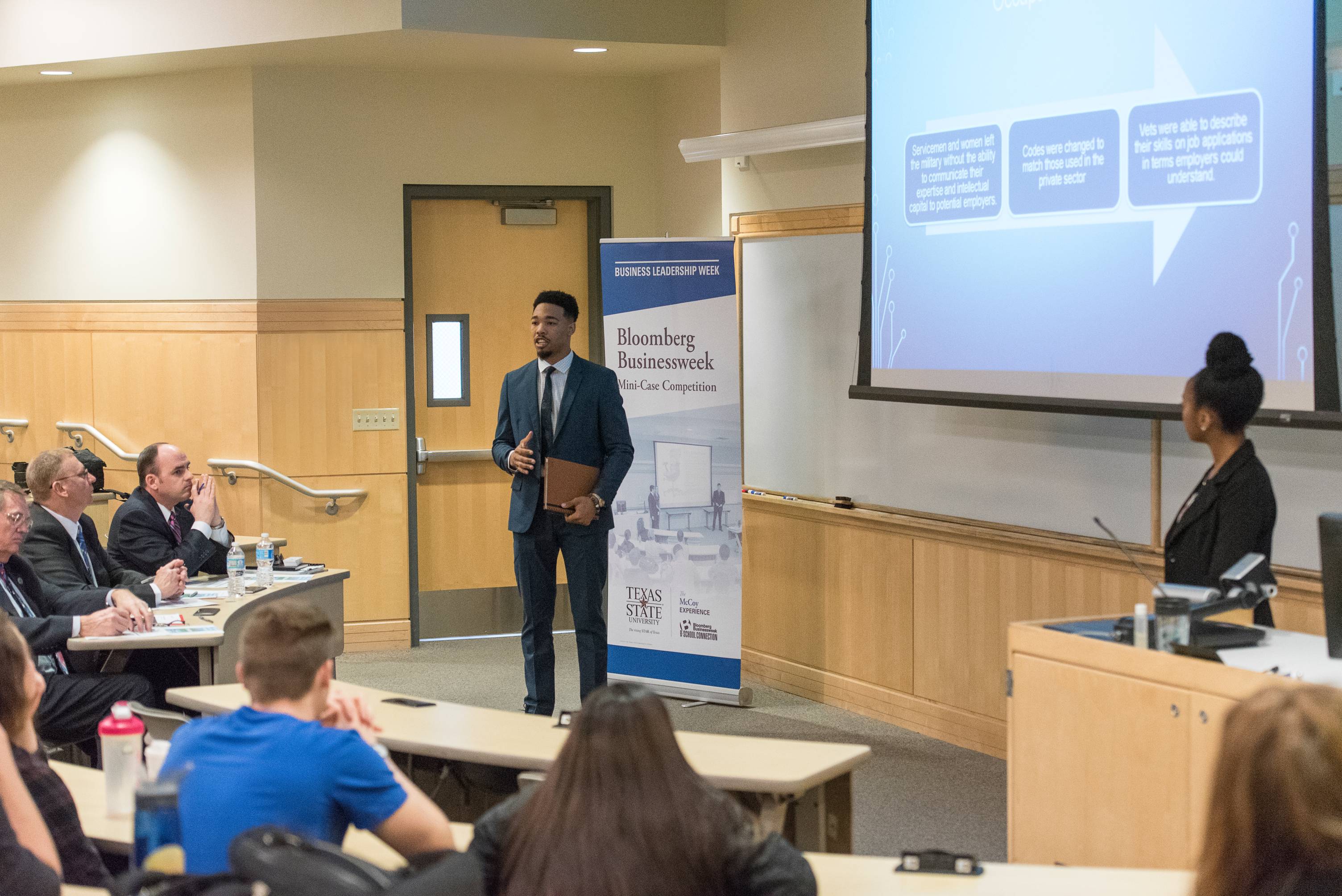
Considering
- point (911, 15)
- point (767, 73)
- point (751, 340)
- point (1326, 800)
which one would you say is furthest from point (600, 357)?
point (1326, 800)

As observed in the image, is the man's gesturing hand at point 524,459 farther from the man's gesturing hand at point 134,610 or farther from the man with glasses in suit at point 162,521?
the man's gesturing hand at point 134,610

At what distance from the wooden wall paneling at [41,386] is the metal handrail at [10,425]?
0.8 inches

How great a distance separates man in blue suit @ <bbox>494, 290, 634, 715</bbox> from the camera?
5.52 meters

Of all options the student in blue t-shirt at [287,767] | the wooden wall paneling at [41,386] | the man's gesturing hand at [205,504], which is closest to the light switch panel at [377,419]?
the wooden wall paneling at [41,386]

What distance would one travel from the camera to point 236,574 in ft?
17.3

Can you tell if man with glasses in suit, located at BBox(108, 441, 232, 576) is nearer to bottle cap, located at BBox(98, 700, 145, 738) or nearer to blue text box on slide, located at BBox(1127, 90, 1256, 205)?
bottle cap, located at BBox(98, 700, 145, 738)

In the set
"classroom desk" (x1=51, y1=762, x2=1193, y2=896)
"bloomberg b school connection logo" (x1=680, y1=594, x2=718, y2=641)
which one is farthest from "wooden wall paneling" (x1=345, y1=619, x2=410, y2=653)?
"classroom desk" (x1=51, y1=762, x2=1193, y2=896)

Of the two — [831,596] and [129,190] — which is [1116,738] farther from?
[129,190]

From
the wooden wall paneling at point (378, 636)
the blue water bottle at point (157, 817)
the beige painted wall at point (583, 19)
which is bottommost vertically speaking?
the wooden wall paneling at point (378, 636)

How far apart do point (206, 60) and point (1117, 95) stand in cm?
489

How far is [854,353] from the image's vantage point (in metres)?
6.07

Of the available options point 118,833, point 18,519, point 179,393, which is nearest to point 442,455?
point 179,393

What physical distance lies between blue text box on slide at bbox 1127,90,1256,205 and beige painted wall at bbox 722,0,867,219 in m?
1.74

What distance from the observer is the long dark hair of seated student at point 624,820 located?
5.91 ft
